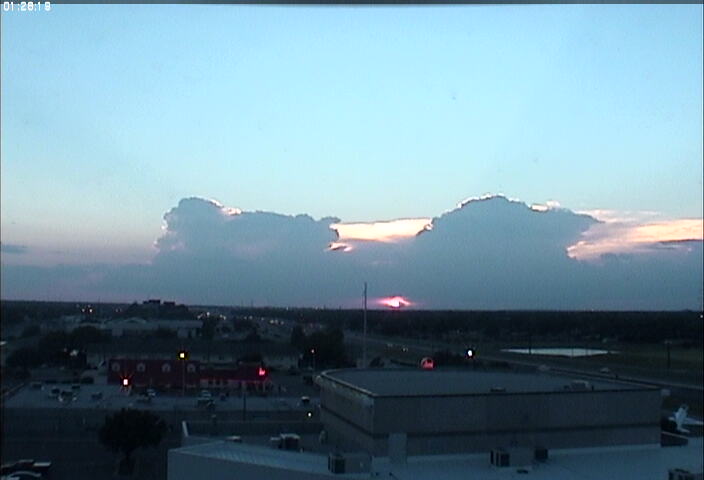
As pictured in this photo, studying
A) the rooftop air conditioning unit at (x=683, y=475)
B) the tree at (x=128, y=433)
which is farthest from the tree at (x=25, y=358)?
the rooftop air conditioning unit at (x=683, y=475)

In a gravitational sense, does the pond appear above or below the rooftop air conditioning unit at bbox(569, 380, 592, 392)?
below

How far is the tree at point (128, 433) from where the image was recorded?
6.43m

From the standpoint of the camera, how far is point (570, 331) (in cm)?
2692

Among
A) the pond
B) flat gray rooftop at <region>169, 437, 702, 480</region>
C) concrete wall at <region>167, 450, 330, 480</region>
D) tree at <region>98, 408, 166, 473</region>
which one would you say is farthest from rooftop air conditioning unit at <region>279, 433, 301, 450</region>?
the pond

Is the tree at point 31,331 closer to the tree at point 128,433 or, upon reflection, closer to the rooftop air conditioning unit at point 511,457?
the tree at point 128,433

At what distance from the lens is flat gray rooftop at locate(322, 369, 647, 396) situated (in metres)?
4.94

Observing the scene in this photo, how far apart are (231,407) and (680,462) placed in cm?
470

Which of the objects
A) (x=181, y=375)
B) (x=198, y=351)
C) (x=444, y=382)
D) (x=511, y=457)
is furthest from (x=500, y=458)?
(x=198, y=351)

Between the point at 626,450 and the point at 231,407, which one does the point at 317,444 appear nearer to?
the point at 626,450

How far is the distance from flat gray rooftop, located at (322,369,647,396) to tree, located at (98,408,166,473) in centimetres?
186

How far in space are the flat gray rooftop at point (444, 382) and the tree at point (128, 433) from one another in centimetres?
186

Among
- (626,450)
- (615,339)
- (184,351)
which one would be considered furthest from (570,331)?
(626,450)

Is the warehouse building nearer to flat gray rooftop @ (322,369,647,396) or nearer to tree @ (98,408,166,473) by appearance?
flat gray rooftop @ (322,369,647,396)

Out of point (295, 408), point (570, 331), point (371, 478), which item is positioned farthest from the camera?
point (570, 331)
